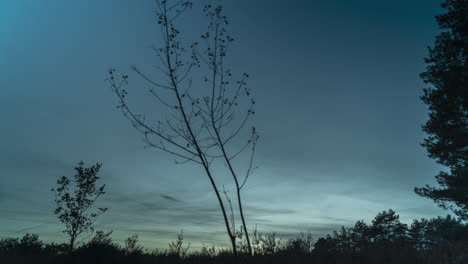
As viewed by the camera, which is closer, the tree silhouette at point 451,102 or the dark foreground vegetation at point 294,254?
the dark foreground vegetation at point 294,254

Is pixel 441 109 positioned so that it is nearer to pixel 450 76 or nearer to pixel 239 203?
pixel 450 76

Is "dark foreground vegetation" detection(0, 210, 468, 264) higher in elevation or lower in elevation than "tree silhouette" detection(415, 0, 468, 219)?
lower

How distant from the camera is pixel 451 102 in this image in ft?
50.5

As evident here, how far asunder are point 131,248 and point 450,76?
17.6m

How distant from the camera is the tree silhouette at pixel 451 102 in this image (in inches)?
600

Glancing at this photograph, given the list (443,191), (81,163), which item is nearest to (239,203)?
(81,163)

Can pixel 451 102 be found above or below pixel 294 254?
above

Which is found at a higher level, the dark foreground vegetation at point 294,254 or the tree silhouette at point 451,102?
the tree silhouette at point 451,102

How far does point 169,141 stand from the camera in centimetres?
768

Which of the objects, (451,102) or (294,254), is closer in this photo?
(294,254)

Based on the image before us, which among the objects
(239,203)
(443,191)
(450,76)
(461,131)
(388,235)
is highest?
(450,76)

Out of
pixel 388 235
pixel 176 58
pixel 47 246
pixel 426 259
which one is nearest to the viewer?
pixel 426 259

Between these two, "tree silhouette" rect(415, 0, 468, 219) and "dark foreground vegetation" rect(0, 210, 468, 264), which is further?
"tree silhouette" rect(415, 0, 468, 219)

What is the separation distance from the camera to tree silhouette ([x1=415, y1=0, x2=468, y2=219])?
15234 millimetres
